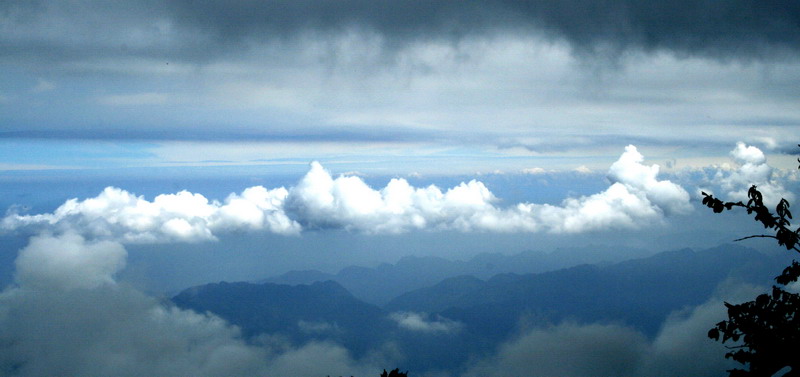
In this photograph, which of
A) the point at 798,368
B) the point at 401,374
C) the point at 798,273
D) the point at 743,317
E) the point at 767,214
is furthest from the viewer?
the point at 401,374

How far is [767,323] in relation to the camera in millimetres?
10617

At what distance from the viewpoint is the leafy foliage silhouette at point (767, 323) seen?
9281 mm

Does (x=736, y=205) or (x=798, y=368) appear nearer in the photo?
(x=798, y=368)

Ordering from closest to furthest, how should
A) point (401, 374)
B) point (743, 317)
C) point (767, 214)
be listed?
1. point (767, 214)
2. point (743, 317)
3. point (401, 374)

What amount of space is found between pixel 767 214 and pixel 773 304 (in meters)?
2.55

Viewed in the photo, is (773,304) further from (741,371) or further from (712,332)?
(741,371)

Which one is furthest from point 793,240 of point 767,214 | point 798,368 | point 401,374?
point 401,374

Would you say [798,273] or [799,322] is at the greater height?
[798,273]

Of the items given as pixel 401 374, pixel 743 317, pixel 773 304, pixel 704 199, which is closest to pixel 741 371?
pixel 743 317

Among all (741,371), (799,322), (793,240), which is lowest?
(741,371)

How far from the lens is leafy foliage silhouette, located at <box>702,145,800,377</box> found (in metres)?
9.28

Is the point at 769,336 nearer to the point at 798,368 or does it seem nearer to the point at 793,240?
the point at 798,368

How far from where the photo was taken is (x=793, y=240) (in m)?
9.92

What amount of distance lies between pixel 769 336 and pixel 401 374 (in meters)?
8.35
